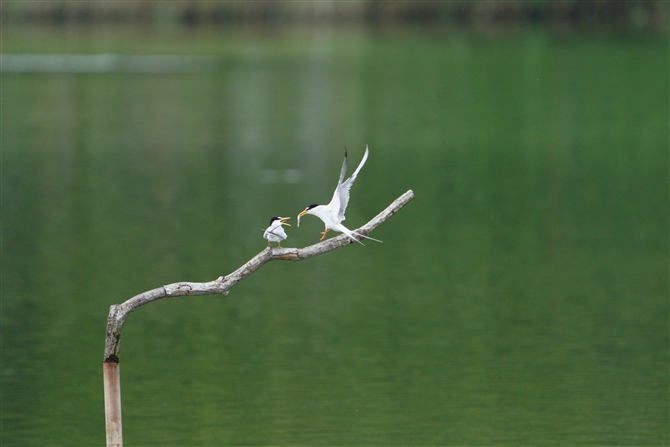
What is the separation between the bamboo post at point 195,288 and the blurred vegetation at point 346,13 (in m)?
71.4

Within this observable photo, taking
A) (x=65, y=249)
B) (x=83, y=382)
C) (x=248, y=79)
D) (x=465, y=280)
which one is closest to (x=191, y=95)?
(x=248, y=79)

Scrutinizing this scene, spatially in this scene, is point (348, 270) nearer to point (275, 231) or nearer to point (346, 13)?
point (275, 231)

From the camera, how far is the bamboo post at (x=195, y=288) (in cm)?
849

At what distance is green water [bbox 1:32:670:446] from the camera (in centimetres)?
1410

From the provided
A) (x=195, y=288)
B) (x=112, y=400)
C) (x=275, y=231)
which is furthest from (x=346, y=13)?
(x=195, y=288)

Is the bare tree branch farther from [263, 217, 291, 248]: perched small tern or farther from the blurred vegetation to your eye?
the blurred vegetation

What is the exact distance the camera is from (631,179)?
29.6 metres

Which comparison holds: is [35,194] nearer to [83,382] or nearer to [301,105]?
[83,382]

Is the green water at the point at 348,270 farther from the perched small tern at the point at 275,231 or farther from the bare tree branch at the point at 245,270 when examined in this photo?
the perched small tern at the point at 275,231

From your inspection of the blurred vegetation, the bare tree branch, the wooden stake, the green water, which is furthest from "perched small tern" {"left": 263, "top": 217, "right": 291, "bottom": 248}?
the blurred vegetation

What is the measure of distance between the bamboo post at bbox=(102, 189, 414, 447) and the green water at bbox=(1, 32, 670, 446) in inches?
156

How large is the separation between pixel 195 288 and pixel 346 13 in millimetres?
76377

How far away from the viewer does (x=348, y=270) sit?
21.7 meters

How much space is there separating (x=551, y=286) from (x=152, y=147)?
18.1m
